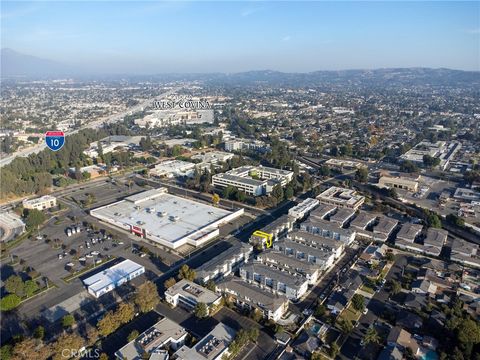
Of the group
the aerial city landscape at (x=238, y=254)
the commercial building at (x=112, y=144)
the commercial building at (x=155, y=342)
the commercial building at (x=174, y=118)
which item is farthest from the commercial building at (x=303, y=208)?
the commercial building at (x=174, y=118)

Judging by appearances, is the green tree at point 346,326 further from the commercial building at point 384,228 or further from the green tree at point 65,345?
the green tree at point 65,345

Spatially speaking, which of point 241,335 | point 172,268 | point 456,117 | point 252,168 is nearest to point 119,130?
point 252,168

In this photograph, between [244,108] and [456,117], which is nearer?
[456,117]

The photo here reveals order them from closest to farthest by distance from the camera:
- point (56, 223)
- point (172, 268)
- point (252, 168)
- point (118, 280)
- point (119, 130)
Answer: point (118, 280)
point (172, 268)
point (56, 223)
point (252, 168)
point (119, 130)

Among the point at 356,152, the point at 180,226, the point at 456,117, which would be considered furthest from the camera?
the point at 456,117

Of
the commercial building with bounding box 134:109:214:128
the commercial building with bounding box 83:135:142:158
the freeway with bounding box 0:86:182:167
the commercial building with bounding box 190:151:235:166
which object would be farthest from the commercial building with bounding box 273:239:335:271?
the commercial building with bounding box 134:109:214:128

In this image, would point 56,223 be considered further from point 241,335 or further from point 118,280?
point 241,335
